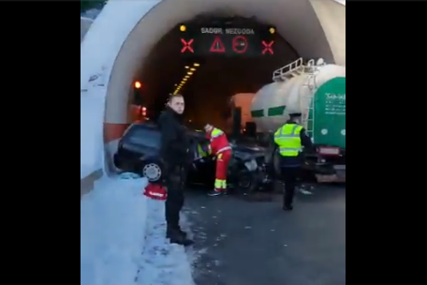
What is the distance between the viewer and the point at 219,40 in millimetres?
4434

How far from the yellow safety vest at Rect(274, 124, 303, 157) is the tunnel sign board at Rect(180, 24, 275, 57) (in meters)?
0.64

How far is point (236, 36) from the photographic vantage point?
4441 mm

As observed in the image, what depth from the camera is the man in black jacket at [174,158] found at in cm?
438

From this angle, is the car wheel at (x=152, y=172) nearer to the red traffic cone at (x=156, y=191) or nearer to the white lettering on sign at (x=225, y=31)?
the red traffic cone at (x=156, y=191)

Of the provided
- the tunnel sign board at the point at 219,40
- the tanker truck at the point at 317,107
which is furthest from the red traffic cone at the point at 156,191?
the tunnel sign board at the point at 219,40

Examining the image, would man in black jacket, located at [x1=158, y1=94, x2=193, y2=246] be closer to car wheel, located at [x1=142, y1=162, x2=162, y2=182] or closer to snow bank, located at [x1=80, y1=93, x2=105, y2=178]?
car wheel, located at [x1=142, y1=162, x2=162, y2=182]

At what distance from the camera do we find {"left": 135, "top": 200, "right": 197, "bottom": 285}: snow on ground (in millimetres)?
4277

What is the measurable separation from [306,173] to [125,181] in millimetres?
1379

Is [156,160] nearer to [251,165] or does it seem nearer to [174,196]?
[174,196]

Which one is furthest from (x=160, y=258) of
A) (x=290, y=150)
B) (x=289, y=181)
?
(x=290, y=150)

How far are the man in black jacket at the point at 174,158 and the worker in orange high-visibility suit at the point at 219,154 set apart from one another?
190 mm

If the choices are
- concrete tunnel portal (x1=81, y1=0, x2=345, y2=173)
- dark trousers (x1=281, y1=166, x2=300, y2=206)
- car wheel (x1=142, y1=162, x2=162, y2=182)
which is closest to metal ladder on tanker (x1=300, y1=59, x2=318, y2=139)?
concrete tunnel portal (x1=81, y1=0, x2=345, y2=173)
